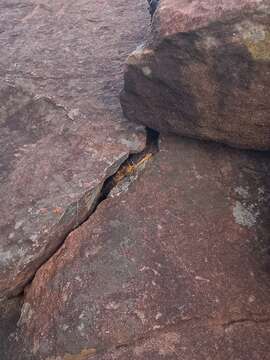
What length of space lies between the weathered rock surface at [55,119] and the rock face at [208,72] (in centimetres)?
34


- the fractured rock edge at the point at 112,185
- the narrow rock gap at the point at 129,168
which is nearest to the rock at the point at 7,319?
the fractured rock edge at the point at 112,185

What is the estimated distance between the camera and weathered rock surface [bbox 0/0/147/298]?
2.41 meters

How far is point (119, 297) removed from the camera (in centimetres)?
223

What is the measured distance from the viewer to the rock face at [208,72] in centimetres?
211

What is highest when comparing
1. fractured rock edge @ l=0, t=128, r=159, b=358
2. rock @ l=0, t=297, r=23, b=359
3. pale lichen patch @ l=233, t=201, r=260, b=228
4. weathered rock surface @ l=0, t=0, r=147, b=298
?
weathered rock surface @ l=0, t=0, r=147, b=298

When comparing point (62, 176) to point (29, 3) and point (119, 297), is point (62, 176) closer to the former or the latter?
point (119, 297)

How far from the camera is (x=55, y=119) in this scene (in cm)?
293

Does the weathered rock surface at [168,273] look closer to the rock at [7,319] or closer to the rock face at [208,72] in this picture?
the rock at [7,319]

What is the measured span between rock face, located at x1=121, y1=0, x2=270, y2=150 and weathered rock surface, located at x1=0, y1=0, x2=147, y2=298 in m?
0.34

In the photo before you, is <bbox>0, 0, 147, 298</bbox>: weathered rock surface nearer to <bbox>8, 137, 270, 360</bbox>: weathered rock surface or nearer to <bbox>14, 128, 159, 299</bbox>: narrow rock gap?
<bbox>14, 128, 159, 299</bbox>: narrow rock gap

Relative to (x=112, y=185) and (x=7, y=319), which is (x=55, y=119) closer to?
(x=112, y=185)

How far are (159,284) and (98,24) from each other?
7.12ft

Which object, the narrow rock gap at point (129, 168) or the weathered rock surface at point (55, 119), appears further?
the narrow rock gap at point (129, 168)

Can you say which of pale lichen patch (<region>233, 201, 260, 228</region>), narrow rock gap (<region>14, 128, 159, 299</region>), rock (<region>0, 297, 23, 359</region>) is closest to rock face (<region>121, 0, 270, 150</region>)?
narrow rock gap (<region>14, 128, 159, 299</region>)
